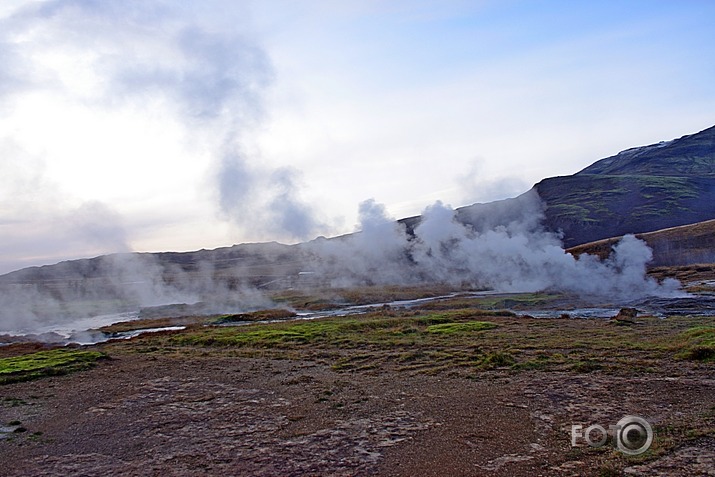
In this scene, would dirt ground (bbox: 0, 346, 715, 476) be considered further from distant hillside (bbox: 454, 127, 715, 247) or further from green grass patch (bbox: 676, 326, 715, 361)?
distant hillside (bbox: 454, 127, 715, 247)

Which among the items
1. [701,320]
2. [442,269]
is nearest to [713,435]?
[701,320]

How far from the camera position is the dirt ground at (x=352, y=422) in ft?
45.4

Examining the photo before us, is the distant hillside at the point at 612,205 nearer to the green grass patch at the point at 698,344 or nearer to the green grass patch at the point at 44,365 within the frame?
the green grass patch at the point at 698,344

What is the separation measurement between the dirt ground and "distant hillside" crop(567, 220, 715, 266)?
274 feet

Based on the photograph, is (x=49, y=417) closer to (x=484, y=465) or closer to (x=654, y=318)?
(x=484, y=465)

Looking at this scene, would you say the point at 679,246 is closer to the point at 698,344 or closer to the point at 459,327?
the point at 459,327

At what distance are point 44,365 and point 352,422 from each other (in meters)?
22.7

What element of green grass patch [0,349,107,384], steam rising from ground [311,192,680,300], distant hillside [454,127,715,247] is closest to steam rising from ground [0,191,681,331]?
steam rising from ground [311,192,680,300]

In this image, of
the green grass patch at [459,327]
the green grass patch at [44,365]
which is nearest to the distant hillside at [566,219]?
the green grass patch at [459,327]

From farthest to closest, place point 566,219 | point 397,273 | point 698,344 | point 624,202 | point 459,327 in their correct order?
point 624,202, point 566,219, point 397,273, point 459,327, point 698,344

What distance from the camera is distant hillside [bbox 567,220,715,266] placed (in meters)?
94.9

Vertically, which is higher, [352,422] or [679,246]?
[352,422]

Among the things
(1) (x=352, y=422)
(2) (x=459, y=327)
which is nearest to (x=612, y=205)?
(2) (x=459, y=327)

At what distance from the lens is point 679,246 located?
101 meters
